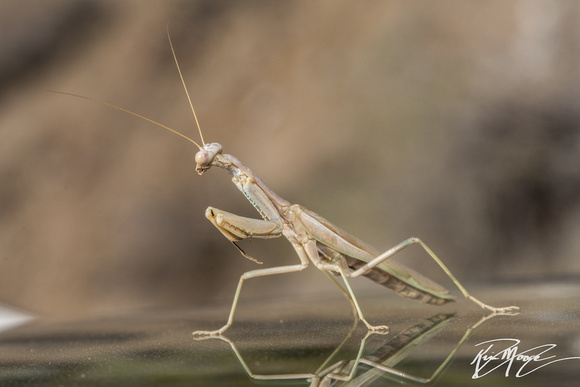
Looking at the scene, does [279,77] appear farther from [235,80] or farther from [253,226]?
[253,226]

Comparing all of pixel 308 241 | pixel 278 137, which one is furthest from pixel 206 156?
pixel 278 137

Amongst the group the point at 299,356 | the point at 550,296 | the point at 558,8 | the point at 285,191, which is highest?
the point at 558,8

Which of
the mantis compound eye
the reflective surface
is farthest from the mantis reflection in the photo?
the mantis compound eye

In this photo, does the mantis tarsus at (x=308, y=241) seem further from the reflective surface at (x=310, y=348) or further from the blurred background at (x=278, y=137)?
the blurred background at (x=278, y=137)

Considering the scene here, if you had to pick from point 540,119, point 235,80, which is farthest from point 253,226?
point 540,119

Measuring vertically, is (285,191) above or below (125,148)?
below

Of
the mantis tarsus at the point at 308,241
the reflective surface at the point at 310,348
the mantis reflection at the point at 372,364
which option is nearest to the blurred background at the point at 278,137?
the reflective surface at the point at 310,348

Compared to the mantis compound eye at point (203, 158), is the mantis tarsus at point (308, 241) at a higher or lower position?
lower
